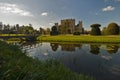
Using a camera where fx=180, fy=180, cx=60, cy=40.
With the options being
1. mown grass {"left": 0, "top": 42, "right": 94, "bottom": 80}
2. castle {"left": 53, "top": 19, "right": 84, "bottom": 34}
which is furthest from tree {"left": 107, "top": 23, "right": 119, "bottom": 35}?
mown grass {"left": 0, "top": 42, "right": 94, "bottom": 80}

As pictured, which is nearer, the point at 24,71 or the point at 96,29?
the point at 24,71

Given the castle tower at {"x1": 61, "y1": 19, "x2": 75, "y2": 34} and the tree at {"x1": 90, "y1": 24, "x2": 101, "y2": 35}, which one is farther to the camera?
the castle tower at {"x1": 61, "y1": 19, "x2": 75, "y2": 34}

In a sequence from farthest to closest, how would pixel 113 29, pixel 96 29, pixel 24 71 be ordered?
1. pixel 113 29
2. pixel 96 29
3. pixel 24 71

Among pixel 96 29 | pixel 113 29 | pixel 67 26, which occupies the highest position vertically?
pixel 67 26

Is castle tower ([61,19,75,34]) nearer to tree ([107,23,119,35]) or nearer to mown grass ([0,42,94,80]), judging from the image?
tree ([107,23,119,35])

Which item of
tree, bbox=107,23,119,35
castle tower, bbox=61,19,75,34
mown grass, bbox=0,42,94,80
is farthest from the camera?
castle tower, bbox=61,19,75,34

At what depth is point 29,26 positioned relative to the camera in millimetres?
114062

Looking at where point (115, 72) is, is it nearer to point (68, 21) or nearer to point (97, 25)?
point (97, 25)

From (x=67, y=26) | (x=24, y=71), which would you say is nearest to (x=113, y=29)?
(x=67, y=26)

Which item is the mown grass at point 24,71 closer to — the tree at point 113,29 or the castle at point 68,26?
the tree at point 113,29

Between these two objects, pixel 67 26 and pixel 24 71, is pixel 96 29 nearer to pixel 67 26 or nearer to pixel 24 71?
pixel 67 26

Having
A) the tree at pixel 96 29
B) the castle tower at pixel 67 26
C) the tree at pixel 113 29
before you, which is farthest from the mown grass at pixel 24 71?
the castle tower at pixel 67 26

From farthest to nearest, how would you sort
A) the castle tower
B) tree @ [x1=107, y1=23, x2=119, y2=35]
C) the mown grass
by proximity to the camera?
1. the castle tower
2. tree @ [x1=107, y1=23, x2=119, y2=35]
3. the mown grass

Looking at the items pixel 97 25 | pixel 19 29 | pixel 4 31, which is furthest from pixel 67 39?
pixel 19 29
